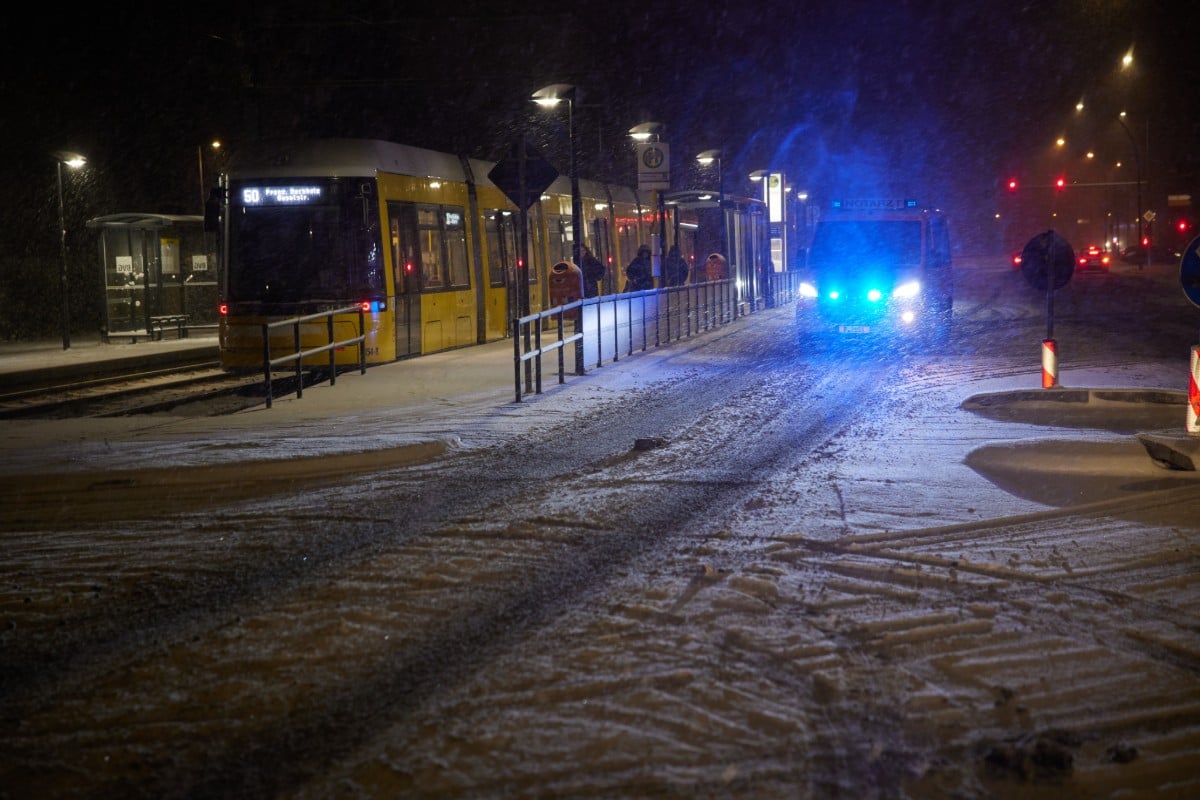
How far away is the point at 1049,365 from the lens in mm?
14430

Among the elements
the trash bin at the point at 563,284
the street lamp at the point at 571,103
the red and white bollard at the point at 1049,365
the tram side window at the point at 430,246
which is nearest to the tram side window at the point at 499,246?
the trash bin at the point at 563,284

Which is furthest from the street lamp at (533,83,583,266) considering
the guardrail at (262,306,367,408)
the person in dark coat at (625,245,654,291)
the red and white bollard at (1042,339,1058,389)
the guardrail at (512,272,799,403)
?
the person in dark coat at (625,245,654,291)

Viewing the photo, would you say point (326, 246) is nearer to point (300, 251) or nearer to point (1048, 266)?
point (300, 251)

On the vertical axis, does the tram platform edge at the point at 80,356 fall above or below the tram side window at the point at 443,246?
below

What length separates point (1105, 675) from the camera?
5184 millimetres

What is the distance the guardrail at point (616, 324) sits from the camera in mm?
16062

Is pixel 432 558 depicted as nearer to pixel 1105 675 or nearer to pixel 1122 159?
pixel 1105 675

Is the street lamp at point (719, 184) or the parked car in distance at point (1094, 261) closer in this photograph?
the street lamp at point (719, 184)

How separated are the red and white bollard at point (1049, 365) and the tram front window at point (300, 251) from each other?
10444 millimetres

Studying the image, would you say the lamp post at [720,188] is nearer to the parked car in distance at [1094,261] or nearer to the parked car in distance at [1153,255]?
→ the parked car in distance at [1094,261]

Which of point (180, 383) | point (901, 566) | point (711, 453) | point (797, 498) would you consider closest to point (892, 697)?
point (901, 566)

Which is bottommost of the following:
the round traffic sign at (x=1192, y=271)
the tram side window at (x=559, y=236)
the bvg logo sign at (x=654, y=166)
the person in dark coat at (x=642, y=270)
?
the round traffic sign at (x=1192, y=271)

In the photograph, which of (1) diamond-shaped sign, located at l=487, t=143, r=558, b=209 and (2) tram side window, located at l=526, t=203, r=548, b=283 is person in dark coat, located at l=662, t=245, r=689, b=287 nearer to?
(2) tram side window, located at l=526, t=203, r=548, b=283

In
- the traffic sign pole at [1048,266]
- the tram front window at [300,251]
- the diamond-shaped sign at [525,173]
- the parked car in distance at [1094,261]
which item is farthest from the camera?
the parked car in distance at [1094,261]
